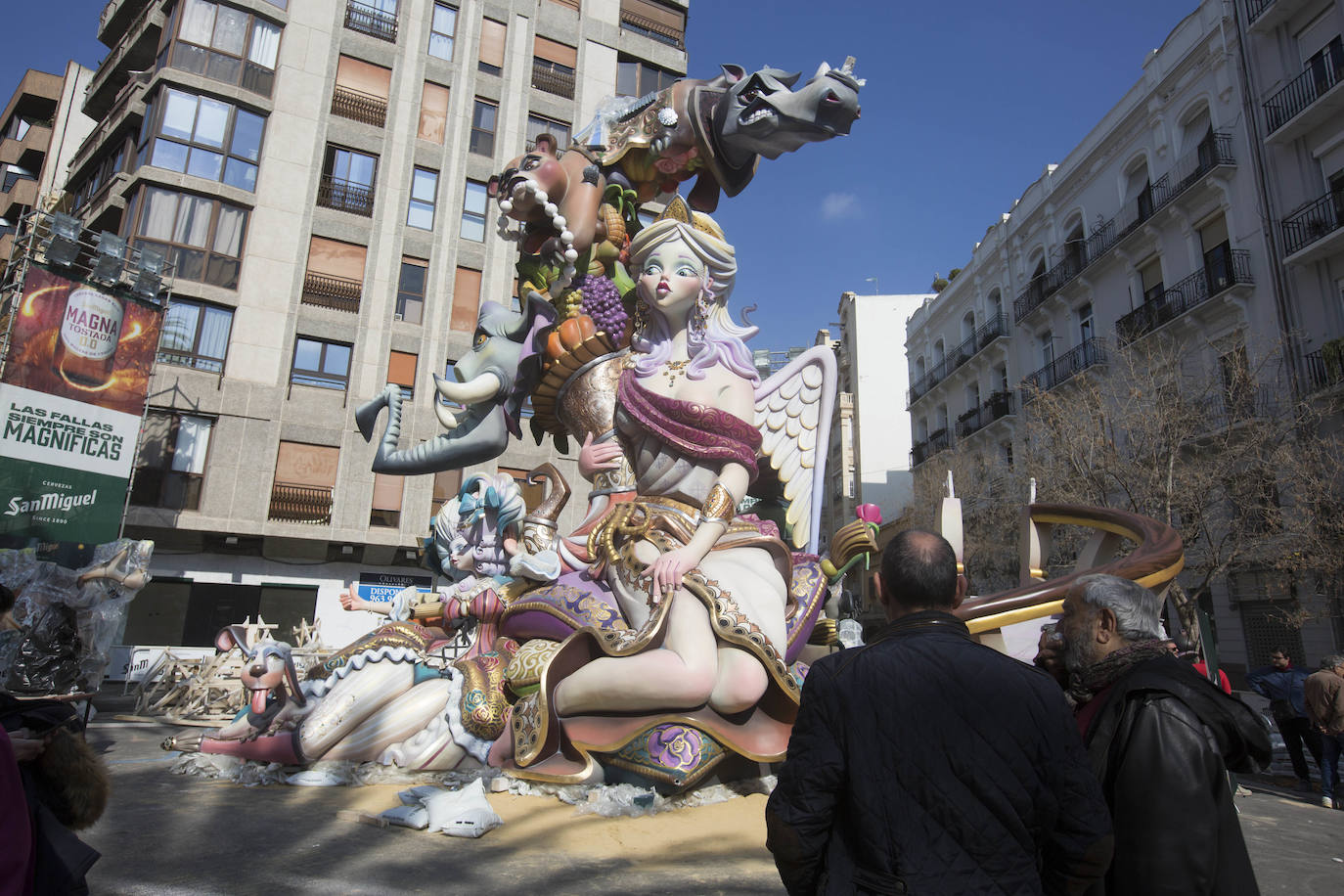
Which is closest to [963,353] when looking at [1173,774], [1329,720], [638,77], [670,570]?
[638,77]

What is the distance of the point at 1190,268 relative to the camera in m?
18.5

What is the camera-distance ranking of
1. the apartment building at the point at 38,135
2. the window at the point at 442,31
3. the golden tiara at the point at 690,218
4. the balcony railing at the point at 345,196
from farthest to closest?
the apartment building at the point at 38,135
the window at the point at 442,31
the balcony railing at the point at 345,196
the golden tiara at the point at 690,218

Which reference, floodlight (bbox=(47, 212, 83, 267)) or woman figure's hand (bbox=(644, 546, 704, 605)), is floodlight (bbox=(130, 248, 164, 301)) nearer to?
floodlight (bbox=(47, 212, 83, 267))

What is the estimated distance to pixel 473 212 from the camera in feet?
74.1

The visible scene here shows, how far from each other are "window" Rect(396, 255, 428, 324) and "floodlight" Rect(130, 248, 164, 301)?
582 centimetres

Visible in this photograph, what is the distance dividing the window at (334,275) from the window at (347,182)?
107 centimetres

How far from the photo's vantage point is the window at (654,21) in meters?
25.9

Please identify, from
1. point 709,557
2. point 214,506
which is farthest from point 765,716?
point 214,506

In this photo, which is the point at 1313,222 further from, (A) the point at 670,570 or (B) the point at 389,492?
(B) the point at 389,492

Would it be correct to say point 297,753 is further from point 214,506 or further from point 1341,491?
point 214,506

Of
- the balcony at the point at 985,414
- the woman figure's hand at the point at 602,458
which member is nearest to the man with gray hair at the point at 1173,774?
the woman figure's hand at the point at 602,458

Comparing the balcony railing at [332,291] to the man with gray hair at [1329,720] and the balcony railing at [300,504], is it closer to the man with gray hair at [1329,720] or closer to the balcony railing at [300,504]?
the balcony railing at [300,504]

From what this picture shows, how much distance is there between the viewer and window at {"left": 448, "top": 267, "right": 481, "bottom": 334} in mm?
21859

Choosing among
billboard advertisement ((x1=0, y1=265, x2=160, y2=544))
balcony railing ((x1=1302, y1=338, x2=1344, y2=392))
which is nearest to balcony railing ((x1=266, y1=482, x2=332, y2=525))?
billboard advertisement ((x1=0, y1=265, x2=160, y2=544))
